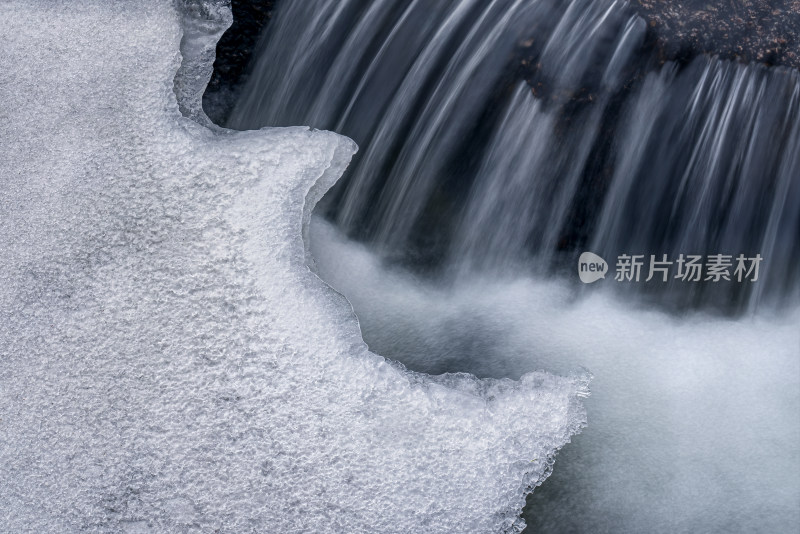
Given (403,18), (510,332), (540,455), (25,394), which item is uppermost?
(403,18)

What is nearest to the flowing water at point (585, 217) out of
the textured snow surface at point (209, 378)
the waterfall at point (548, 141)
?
the waterfall at point (548, 141)

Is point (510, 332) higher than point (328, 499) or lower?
higher

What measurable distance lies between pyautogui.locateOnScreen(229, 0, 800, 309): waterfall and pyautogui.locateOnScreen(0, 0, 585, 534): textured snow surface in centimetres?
52

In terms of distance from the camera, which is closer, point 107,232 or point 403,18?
point 107,232

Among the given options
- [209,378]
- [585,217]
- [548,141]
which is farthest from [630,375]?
[209,378]

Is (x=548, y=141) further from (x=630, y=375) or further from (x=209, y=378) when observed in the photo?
(x=209, y=378)

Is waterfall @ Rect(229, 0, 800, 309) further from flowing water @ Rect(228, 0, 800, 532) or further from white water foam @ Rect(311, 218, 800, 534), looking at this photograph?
white water foam @ Rect(311, 218, 800, 534)

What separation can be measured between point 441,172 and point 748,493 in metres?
1.37

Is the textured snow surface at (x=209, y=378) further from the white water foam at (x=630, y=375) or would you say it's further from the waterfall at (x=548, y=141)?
the waterfall at (x=548, y=141)

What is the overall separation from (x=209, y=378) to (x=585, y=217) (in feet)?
4.39

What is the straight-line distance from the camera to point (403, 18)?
8.12 feet

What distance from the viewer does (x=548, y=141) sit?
2338 millimetres

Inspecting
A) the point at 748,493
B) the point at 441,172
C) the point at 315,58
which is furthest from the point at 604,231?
the point at 315,58

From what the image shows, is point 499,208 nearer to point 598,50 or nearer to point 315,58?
point 598,50
